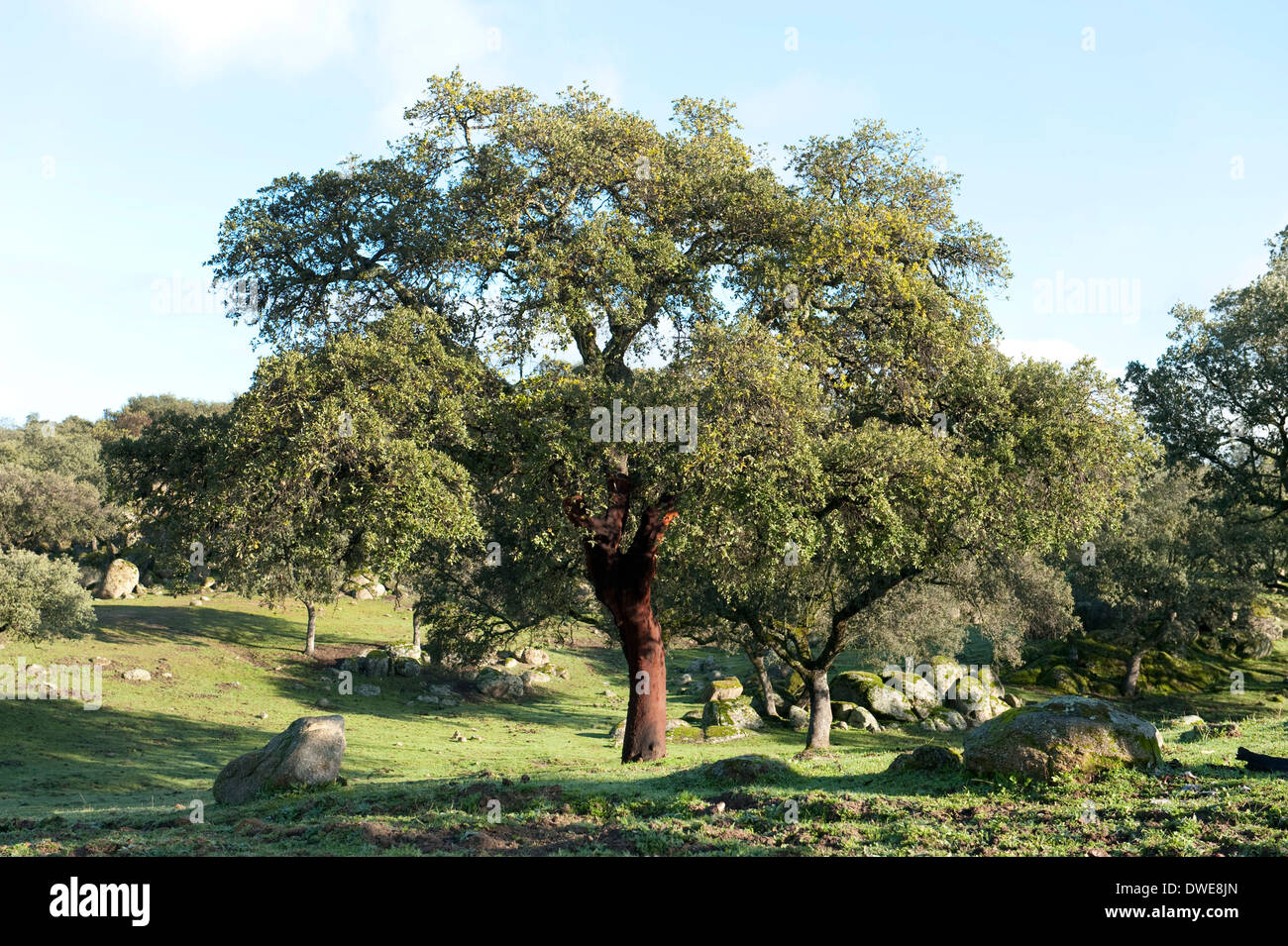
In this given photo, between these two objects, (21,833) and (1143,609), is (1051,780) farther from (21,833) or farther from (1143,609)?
(1143,609)

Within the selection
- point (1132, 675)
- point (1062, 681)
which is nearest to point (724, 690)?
point (1062, 681)

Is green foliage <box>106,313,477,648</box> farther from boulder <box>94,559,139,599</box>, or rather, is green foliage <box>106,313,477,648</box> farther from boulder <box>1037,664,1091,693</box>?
boulder <box>94,559,139,599</box>

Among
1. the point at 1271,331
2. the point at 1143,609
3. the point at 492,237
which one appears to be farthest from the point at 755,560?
the point at 1143,609

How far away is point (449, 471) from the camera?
58.0 ft

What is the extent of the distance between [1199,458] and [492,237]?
28.8 m

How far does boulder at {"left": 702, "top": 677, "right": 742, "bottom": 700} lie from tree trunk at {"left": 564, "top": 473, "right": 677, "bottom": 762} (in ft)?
84.4

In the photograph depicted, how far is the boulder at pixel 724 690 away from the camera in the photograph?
4878 cm

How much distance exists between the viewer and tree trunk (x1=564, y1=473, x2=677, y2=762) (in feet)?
71.2

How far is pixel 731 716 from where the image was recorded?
41781 millimetres

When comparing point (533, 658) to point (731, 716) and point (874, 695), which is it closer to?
point (731, 716)

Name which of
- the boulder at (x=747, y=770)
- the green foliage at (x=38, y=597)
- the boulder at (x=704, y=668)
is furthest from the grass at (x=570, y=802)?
the boulder at (x=704, y=668)

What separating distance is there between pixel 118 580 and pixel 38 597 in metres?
30.5

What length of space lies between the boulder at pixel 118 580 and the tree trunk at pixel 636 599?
49.6 meters

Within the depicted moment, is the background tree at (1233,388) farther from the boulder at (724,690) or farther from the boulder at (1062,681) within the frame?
the boulder at (724,690)
